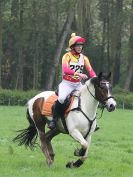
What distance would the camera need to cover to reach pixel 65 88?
11164mm

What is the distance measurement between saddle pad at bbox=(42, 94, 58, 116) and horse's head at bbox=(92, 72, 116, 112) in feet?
3.83

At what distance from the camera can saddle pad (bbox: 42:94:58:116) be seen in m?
11.5

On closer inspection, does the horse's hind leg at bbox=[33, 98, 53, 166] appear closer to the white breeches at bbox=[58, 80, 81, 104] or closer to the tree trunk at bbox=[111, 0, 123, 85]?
the white breeches at bbox=[58, 80, 81, 104]

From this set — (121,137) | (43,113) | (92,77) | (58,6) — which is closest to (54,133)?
(43,113)

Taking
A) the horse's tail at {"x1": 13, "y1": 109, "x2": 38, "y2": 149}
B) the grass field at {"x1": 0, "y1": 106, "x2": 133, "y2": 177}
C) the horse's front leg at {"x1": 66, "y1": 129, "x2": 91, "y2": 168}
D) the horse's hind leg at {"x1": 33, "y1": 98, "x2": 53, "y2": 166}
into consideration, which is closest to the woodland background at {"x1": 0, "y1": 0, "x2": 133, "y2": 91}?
the grass field at {"x1": 0, "y1": 106, "x2": 133, "y2": 177}

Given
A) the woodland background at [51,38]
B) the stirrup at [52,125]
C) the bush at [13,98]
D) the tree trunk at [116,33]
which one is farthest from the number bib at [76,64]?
the tree trunk at [116,33]

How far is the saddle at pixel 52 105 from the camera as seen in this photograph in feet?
36.4

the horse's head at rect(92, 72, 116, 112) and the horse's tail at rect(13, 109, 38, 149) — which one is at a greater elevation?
the horse's head at rect(92, 72, 116, 112)

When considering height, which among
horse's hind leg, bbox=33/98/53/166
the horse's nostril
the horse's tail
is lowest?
the horse's tail

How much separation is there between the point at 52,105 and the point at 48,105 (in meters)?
0.20

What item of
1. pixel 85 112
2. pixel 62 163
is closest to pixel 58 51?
pixel 62 163

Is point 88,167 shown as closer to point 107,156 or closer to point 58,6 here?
point 107,156

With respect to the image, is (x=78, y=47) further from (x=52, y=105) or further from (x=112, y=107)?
(x=112, y=107)

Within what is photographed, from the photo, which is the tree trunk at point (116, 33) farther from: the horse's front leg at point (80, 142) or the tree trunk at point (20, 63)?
the horse's front leg at point (80, 142)
